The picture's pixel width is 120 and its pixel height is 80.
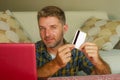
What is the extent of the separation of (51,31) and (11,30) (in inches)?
33.6

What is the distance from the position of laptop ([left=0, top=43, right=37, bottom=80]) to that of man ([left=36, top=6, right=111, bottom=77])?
245 mm

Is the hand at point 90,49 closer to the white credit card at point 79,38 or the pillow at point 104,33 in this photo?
the white credit card at point 79,38

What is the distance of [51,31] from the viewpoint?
1139 millimetres

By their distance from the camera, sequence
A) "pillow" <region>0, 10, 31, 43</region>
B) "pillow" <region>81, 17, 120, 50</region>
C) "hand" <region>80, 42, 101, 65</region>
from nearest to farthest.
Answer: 1. "hand" <region>80, 42, 101, 65</region>
2. "pillow" <region>0, 10, 31, 43</region>
3. "pillow" <region>81, 17, 120, 50</region>

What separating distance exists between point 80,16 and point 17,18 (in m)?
0.51

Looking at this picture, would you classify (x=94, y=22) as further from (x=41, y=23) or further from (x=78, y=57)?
(x=41, y=23)

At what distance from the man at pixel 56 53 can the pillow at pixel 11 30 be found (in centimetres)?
63

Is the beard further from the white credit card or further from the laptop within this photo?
the laptop

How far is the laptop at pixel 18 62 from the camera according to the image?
0.68 meters

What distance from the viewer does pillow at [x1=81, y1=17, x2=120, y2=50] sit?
198cm

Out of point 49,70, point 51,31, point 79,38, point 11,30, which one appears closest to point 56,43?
point 51,31

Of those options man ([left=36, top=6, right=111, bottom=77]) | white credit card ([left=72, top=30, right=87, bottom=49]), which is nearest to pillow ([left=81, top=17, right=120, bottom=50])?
man ([left=36, top=6, right=111, bottom=77])

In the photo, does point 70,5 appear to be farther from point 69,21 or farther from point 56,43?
point 56,43

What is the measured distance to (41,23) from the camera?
1.14m
